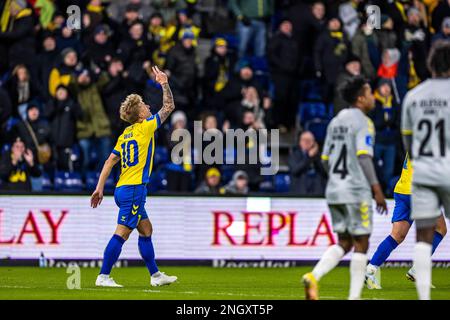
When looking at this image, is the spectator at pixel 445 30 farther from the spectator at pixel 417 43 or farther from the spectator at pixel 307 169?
the spectator at pixel 307 169

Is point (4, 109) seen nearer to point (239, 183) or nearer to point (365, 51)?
point (239, 183)

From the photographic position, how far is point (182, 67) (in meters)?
22.6

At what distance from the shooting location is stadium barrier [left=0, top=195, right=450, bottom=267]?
1898 centimetres

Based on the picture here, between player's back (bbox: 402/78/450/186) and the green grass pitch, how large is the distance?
268 cm

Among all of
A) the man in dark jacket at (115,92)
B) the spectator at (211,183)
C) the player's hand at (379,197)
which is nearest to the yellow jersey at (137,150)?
the player's hand at (379,197)

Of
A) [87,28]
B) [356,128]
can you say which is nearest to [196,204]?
[87,28]

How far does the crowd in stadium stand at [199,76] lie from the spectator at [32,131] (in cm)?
2

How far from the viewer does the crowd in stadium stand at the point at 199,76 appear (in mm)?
21344

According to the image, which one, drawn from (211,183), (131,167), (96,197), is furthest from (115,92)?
(96,197)

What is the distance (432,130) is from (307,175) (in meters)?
10.00

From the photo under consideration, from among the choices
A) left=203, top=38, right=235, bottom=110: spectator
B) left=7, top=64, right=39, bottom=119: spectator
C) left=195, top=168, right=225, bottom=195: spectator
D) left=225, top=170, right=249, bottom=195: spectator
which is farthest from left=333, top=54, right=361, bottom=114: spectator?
left=7, top=64, right=39, bottom=119: spectator

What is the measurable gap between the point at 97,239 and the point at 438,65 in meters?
9.32
